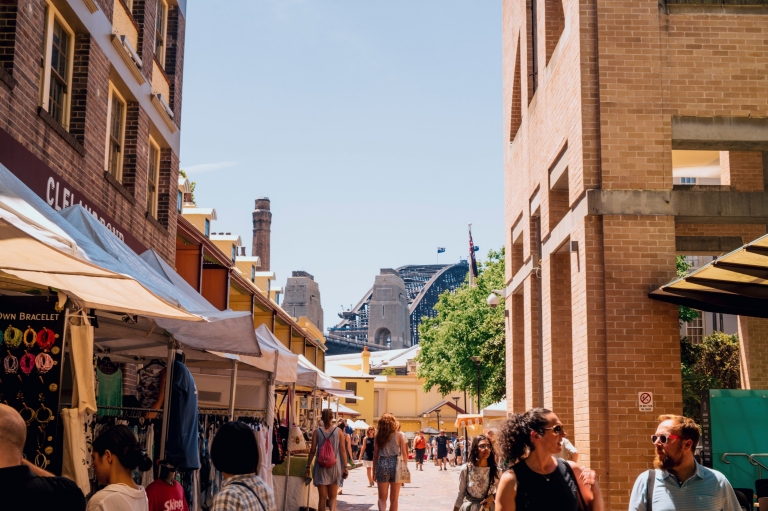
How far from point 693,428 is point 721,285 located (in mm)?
6924

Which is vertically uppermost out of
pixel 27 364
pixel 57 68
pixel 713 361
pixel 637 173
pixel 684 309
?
pixel 57 68

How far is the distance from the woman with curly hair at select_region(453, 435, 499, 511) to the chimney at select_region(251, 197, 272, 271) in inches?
2606

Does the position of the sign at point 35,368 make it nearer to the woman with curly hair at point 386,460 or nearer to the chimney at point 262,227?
the woman with curly hair at point 386,460

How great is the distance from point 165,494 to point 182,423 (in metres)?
1.84

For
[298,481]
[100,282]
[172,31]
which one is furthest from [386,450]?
[172,31]

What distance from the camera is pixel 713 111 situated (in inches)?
588

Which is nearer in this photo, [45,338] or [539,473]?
[539,473]

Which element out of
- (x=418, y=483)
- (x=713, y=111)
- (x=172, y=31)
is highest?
(x=172, y=31)

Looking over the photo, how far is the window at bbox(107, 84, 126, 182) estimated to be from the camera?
52.6 feet

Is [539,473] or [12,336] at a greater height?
[12,336]

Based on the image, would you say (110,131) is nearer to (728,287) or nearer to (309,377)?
(309,377)

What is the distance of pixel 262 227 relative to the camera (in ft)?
257

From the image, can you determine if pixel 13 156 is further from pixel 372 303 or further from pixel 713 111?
pixel 372 303

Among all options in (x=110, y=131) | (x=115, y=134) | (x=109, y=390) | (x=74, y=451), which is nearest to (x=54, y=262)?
(x=74, y=451)
